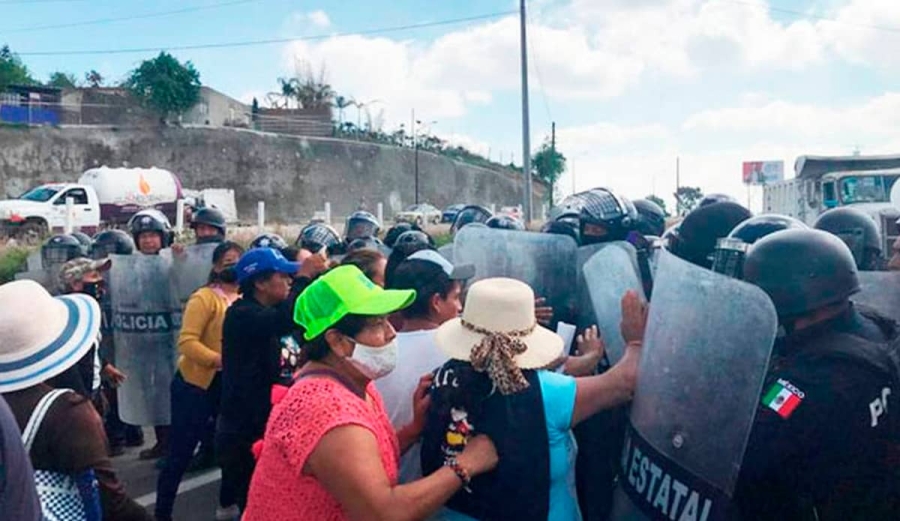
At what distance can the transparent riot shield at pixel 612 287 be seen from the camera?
288 cm

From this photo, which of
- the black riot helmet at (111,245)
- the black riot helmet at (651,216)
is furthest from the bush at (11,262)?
the black riot helmet at (651,216)

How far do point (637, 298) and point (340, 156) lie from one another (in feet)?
159

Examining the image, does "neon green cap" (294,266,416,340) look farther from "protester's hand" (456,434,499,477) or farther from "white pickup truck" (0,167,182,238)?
"white pickup truck" (0,167,182,238)

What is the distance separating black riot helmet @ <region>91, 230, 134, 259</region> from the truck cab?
14.6 meters

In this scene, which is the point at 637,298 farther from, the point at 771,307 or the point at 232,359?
the point at 232,359

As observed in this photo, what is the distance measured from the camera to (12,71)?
47656mm

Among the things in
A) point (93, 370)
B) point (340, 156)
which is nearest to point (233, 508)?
point (93, 370)

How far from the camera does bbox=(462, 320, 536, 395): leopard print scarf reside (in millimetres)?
2277

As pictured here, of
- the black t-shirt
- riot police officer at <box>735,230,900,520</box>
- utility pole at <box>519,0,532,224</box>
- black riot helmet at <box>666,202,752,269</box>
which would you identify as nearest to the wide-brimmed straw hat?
riot police officer at <box>735,230,900,520</box>

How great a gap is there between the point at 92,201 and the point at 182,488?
2172cm

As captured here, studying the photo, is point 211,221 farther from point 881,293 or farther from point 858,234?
point 881,293

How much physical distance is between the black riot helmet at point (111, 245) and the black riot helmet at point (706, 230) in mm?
5525

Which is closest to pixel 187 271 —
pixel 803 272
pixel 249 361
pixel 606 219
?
pixel 249 361

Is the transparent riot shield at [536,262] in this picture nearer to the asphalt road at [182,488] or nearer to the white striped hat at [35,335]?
the white striped hat at [35,335]
